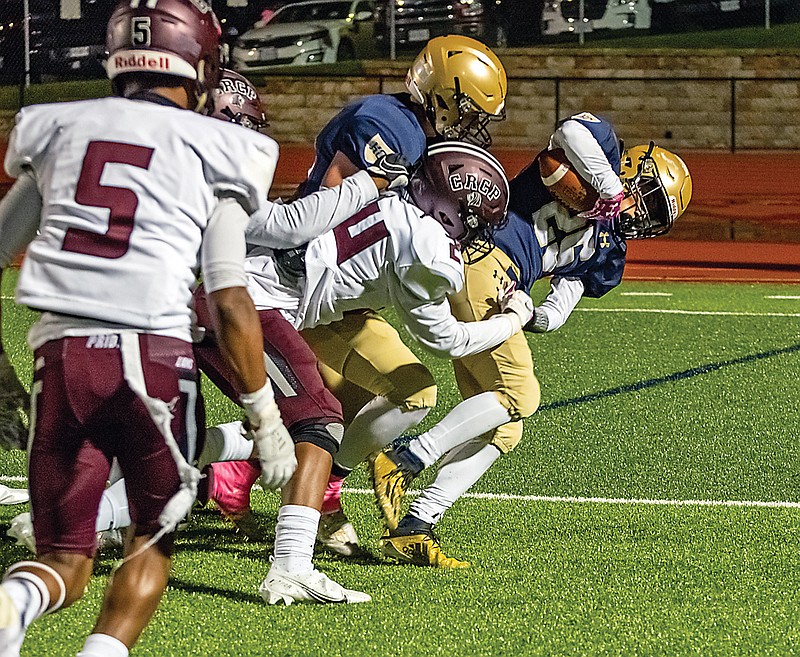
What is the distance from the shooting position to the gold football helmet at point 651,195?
17.5 feet

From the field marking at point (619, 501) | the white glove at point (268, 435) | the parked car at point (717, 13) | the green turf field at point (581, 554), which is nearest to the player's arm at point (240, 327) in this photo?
the white glove at point (268, 435)

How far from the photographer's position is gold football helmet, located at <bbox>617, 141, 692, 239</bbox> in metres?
5.34

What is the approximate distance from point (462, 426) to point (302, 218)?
1.00 metres

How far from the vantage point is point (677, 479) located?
5.50m

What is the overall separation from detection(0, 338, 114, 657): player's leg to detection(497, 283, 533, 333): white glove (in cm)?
180

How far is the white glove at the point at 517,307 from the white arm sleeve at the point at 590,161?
639 mm

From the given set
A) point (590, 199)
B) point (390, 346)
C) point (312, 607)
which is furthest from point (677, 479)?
point (312, 607)

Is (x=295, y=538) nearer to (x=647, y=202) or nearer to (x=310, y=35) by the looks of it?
(x=647, y=202)

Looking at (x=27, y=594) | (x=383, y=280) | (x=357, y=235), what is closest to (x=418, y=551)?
(x=383, y=280)

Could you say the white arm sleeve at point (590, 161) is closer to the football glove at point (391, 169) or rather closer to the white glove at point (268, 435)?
the football glove at point (391, 169)

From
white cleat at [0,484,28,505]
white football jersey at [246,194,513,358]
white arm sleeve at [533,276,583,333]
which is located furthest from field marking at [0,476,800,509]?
white cleat at [0,484,28,505]

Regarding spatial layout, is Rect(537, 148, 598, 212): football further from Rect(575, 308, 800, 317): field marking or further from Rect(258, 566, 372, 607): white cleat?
Rect(575, 308, 800, 317): field marking

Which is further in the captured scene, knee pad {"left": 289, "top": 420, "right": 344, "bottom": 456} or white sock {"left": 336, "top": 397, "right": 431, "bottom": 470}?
white sock {"left": 336, "top": 397, "right": 431, "bottom": 470}

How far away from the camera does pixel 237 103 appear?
479 cm
